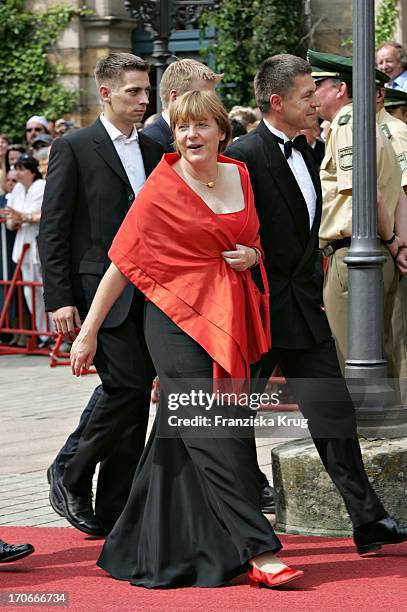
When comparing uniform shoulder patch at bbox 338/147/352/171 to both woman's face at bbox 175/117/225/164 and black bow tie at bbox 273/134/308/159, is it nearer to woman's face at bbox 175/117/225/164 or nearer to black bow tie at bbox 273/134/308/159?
black bow tie at bbox 273/134/308/159

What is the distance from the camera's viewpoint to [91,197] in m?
6.80

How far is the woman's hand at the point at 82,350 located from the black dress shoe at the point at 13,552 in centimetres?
73

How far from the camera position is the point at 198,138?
19.6 feet

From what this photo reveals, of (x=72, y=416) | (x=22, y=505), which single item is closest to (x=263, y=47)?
(x=72, y=416)

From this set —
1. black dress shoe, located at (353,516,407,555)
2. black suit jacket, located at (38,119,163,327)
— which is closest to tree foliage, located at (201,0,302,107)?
black suit jacket, located at (38,119,163,327)

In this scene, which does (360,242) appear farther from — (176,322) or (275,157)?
(176,322)

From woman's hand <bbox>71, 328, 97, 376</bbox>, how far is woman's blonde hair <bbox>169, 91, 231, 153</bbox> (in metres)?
0.92

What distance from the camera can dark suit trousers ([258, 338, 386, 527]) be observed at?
6289 millimetres

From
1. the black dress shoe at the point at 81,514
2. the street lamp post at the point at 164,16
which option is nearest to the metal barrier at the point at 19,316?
the street lamp post at the point at 164,16

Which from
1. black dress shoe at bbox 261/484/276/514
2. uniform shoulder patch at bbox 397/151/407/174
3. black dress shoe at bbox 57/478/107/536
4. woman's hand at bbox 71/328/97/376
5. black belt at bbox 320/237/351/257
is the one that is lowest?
black dress shoe at bbox 261/484/276/514

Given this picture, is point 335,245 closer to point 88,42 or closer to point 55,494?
point 55,494

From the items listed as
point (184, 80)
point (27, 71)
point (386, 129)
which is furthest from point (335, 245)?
point (27, 71)

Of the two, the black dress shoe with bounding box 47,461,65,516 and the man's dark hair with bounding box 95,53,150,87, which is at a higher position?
the man's dark hair with bounding box 95,53,150,87

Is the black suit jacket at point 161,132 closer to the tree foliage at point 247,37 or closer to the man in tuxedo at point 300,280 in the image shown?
the man in tuxedo at point 300,280
